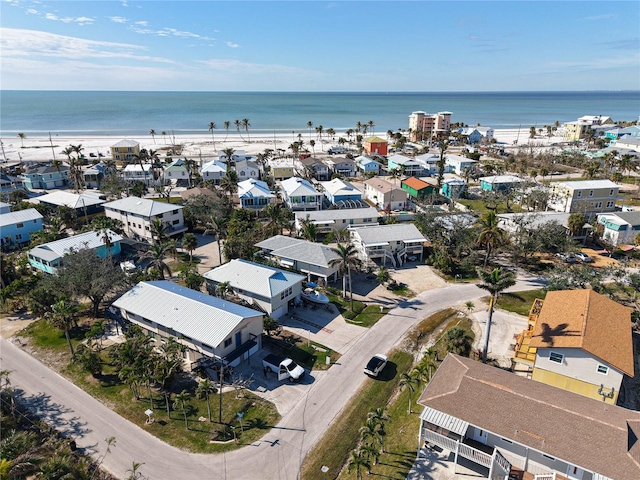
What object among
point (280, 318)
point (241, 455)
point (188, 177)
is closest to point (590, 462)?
point (241, 455)

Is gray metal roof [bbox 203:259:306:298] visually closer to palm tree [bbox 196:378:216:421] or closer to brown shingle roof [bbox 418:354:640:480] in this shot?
palm tree [bbox 196:378:216:421]

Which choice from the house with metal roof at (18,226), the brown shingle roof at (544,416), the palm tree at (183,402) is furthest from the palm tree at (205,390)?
the house with metal roof at (18,226)

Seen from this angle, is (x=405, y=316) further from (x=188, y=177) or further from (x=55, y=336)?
(x=188, y=177)

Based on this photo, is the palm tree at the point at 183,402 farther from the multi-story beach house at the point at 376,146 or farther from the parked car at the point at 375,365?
the multi-story beach house at the point at 376,146

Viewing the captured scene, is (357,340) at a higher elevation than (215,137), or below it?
below

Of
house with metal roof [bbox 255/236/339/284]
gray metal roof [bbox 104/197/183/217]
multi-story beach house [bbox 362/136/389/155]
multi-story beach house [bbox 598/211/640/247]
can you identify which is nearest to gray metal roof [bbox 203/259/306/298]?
house with metal roof [bbox 255/236/339/284]

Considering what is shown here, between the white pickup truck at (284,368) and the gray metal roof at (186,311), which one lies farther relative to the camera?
the gray metal roof at (186,311)
